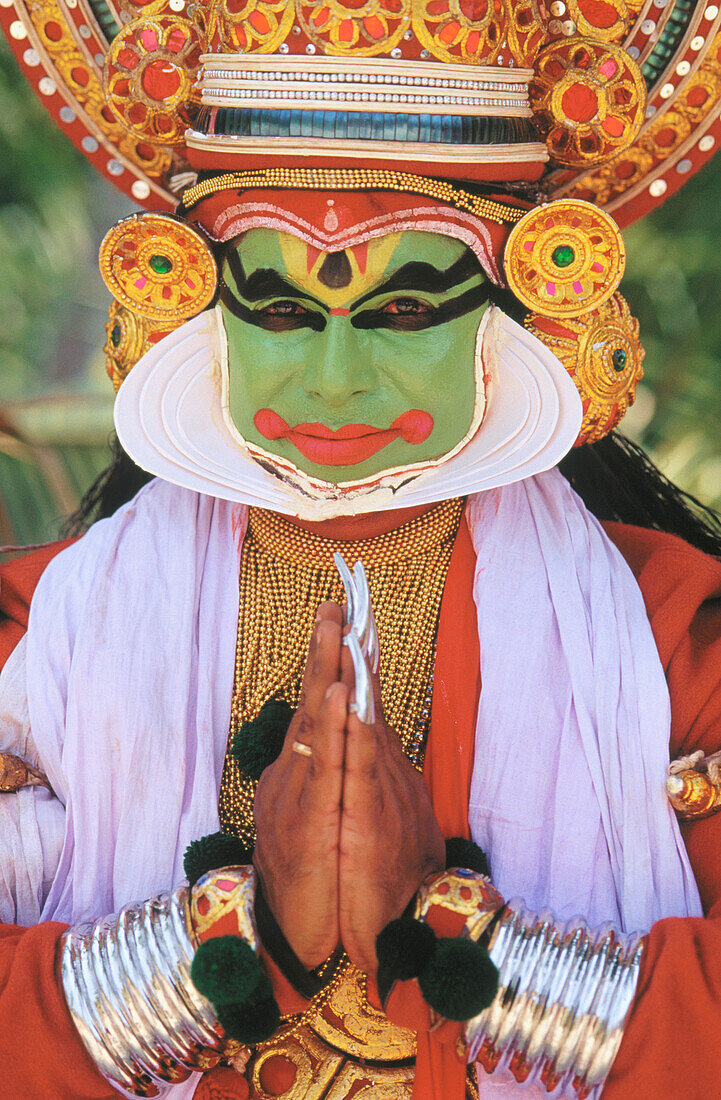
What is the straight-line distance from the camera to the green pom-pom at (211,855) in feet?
7.64

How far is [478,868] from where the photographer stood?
7.72ft

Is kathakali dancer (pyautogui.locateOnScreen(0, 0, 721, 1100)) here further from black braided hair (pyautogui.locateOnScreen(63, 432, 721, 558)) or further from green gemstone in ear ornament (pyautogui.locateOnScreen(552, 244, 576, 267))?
black braided hair (pyautogui.locateOnScreen(63, 432, 721, 558))

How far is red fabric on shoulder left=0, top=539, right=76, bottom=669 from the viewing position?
2680 mm

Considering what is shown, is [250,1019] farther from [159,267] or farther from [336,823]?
[159,267]

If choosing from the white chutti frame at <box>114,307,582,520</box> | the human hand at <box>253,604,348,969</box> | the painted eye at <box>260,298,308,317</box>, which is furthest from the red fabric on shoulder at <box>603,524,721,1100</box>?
the painted eye at <box>260,298,308,317</box>

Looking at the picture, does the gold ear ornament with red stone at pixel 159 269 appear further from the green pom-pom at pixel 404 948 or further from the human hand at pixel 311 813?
the green pom-pom at pixel 404 948

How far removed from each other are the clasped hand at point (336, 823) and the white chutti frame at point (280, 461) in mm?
430

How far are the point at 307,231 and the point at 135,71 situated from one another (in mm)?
516

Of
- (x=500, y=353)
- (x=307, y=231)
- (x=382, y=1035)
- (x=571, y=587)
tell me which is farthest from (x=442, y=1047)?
(x=307, y=231)

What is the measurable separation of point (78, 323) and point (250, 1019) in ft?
7.24

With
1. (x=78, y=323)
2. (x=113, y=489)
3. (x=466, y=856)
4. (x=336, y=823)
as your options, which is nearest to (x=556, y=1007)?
(x=466, y=856)

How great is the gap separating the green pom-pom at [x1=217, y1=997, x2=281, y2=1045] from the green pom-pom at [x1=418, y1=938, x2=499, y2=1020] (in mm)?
264

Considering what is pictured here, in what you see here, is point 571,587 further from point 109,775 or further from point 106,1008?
point 106,1008

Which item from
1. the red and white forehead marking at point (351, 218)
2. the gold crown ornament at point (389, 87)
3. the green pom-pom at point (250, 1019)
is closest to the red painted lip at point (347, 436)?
the red and white forehead marking at point (351, 218)
